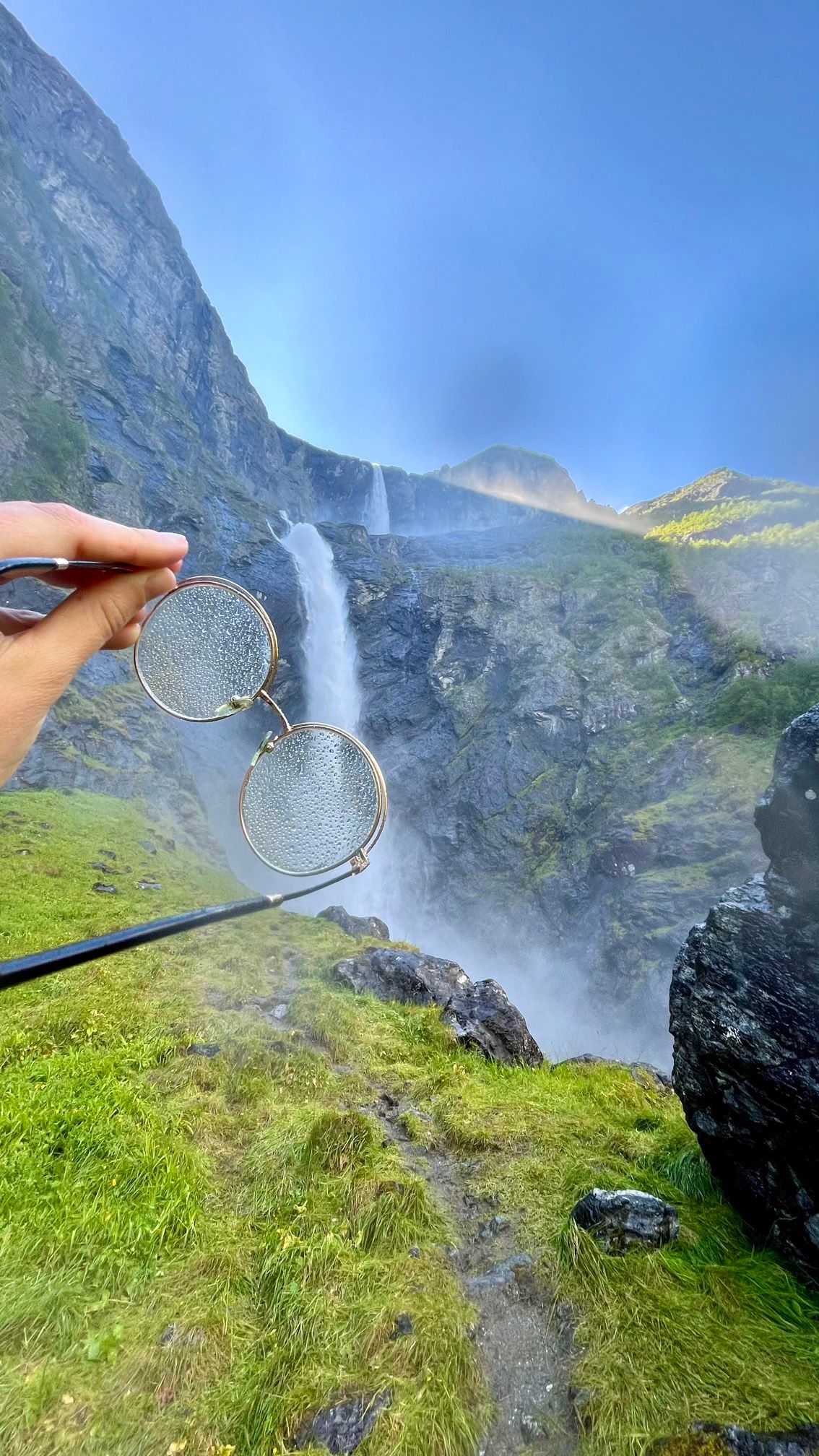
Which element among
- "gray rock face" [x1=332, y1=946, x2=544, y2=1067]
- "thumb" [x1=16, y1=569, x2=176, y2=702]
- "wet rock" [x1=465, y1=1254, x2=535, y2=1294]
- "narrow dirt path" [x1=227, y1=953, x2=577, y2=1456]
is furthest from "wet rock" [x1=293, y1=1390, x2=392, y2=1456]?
"gray rock face" [x1=332, y1=946, x2=544, y2=1067]

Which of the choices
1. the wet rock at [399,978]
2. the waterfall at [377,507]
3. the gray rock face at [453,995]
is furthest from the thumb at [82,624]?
the waterfall at [377,507]

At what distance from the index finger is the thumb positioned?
0.10m

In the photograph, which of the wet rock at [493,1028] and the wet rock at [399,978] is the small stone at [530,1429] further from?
the wet rock at [399,978]

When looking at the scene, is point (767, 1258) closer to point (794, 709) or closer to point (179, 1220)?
point (179, 1220)

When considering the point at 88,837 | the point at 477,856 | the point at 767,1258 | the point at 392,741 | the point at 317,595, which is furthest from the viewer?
the point at 317,595

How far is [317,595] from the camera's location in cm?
5991

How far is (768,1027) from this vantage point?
15.9 feet

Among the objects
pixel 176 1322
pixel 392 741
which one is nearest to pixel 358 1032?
pixel 176 1322

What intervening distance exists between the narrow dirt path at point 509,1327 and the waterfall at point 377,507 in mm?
106378

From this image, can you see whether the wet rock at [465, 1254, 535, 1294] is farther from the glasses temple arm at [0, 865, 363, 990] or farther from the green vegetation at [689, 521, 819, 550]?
the green vegetation at [689, 521, 819, 550]

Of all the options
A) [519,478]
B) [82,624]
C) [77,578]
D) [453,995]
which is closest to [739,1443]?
[82,624]

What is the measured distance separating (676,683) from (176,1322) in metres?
50.3

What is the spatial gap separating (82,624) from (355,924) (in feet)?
73.5

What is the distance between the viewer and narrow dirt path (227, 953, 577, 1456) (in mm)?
3369
